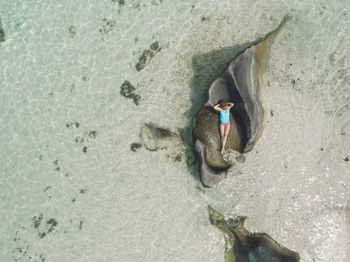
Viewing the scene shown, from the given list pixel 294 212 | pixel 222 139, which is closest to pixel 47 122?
pixel 222 139

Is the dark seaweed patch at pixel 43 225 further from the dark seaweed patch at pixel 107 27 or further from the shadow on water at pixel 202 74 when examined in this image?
the dark seaweed patch at pixel 107 27

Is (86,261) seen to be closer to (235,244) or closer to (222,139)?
(235,244)

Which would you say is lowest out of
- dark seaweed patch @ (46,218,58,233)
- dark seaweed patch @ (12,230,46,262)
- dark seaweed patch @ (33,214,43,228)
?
dark seaweed patch @ (12,230,46,262)

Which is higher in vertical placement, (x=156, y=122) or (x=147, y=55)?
(x=147, y=55)

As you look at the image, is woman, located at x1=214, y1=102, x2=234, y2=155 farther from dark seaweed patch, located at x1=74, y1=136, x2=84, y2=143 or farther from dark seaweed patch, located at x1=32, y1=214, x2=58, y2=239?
dark seaweed patch, located at x1=32, y1=214, x2=58, y2=239

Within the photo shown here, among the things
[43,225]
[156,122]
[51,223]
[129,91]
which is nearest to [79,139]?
[129,91]

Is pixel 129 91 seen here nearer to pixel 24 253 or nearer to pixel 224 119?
pixel 224 119

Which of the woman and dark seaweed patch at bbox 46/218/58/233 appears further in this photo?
dark seaweed patch at bbox 46/218/58/233

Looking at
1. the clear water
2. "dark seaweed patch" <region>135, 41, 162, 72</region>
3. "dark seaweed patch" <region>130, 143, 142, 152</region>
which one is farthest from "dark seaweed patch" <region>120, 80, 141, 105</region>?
"dark seaweed patch" <region>130, 143, 142, 152</region>
